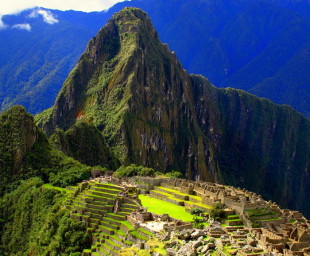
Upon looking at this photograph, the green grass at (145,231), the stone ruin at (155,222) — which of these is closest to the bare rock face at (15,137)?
the stone ruin at (155,222)

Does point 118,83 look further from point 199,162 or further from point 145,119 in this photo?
point 199,162

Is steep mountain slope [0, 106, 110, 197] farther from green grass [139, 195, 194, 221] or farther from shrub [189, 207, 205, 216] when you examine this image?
shrub [189, 207, 205, 216]

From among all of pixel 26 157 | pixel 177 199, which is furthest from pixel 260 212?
pixel 26 157

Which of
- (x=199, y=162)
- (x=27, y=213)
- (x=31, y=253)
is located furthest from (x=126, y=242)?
(x=199, y=162)

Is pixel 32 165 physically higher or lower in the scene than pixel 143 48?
lower

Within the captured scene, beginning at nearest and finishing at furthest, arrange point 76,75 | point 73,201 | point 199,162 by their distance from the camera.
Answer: point 73,201 < point 76,75 < point 199,162

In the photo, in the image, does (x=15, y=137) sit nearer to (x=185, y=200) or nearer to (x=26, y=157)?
(x=26, y=157)

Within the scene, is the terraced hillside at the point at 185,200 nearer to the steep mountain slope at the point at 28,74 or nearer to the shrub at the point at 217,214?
the shrub at the point at 217,214
